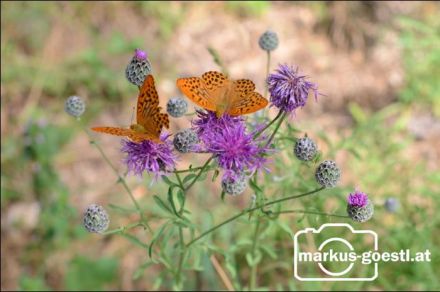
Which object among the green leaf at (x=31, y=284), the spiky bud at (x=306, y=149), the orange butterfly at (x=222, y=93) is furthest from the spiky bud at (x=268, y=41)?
the green leaf at (x=31, y=284)

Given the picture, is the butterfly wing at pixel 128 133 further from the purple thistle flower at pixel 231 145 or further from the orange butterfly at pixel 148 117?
the purple thistle flower at pixel 231 145

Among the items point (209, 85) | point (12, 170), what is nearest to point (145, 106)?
point (209, 85)

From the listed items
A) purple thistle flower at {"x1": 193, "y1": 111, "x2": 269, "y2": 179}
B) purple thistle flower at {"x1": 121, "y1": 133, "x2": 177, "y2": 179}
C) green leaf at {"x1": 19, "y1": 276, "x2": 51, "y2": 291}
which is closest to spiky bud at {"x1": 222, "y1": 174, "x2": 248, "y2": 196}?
purple thistle flower at {"x1": 193, "y1": 111, "x2": 269, "y2": 179}

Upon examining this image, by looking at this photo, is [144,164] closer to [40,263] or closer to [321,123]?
[40,263]

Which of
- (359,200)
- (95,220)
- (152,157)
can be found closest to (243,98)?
(152,157)

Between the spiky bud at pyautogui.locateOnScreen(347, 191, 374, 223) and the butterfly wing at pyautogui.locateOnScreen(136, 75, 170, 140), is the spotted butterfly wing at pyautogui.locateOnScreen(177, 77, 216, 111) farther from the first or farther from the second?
the spiky bud at pyautogui.locateOnScreen(347, 191, 374, 223)

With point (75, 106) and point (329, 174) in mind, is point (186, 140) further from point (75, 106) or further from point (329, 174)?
point (75, 106)
